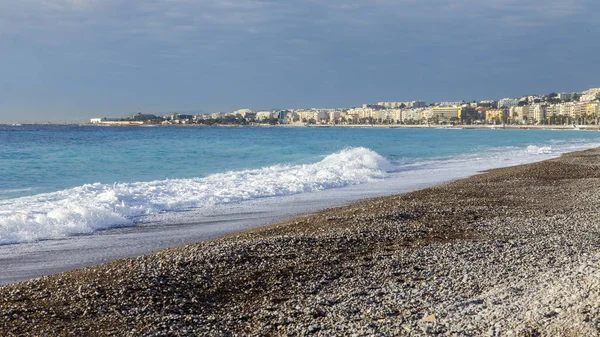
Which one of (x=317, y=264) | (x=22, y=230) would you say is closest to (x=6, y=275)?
(x=22, y=230)

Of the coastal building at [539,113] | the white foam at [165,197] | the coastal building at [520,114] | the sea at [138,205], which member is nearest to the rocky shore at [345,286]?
the sea at [138,205]

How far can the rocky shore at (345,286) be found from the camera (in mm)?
5277

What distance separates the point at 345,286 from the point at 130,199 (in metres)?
9.45

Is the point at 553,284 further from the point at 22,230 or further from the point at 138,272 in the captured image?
the point at 22,230

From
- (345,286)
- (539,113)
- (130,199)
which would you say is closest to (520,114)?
(539,113)

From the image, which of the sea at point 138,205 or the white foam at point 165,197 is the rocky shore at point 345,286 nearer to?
the sea at point 138,205

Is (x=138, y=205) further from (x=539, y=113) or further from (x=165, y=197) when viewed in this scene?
(x=539, y=113)

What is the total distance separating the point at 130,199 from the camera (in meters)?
14.8

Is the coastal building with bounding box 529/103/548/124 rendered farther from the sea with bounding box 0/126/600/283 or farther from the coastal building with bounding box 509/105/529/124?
the sea with bounding box 0/126/600/283

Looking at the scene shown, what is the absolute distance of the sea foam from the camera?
11.2 meters

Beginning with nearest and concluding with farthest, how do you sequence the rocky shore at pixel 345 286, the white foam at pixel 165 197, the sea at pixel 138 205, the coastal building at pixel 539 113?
the rocky shore at pixel 345 286 < the sea at pixel 138 205 < the white foam at pixel 165 197 < the coastal building at pixel 539 113

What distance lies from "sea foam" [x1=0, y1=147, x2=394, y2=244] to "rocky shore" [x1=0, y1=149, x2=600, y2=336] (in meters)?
3.74

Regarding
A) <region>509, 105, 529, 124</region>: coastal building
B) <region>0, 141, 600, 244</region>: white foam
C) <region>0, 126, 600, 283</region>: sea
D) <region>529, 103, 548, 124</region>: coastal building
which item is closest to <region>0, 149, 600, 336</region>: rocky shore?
<region>0, 126, 600, 283</region>: sea

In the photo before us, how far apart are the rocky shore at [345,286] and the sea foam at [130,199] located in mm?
3740
